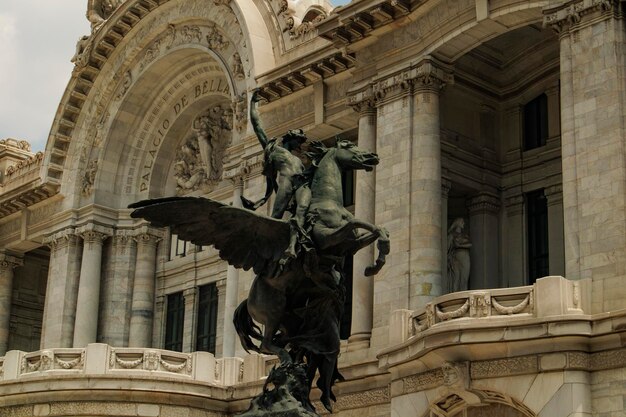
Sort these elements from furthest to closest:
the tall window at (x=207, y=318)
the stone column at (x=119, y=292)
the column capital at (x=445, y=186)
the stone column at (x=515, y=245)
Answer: the stone column at (x=119, y=292) < the tall window at (x=207, y=318) < the stone column at (x=515, y=245) < the column capital at (x=445, y=186)

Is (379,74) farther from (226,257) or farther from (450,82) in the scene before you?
(226,257)

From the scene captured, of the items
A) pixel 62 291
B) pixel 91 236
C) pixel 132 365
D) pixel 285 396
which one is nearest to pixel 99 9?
pixel 91 236

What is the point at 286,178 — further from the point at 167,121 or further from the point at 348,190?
the point at 167,121

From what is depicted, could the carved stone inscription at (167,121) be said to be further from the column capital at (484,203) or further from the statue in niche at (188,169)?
the column capital at (484,203)

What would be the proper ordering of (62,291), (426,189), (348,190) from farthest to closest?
(62,291) → (348,190) → (426,189)

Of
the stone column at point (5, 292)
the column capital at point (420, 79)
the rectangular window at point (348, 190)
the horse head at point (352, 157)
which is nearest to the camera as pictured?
the horse head at point (352, 157)

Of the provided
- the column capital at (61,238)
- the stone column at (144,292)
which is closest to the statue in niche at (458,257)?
the stone column at (144,292)

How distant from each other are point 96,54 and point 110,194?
5.36 m

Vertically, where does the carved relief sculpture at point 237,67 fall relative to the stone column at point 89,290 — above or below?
above

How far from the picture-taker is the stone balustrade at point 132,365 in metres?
31.3

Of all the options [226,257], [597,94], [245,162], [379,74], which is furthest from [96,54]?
[226,257]

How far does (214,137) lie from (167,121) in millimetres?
2687

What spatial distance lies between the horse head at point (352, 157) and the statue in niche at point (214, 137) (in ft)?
89.1

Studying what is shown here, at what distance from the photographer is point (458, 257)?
3181 centimetres
